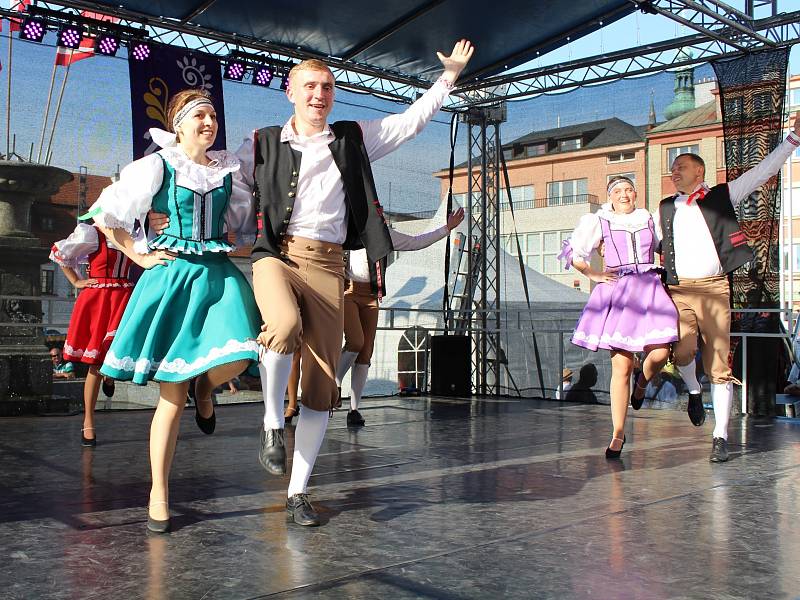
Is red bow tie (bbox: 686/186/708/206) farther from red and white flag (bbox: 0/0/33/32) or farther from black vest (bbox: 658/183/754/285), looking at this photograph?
red and white flag (bbox: 0/0/33/32)

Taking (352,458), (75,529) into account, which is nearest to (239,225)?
(75,529)

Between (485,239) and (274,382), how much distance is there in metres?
6.04

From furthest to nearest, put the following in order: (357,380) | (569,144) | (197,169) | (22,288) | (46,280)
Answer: (569,144) < (46,280) < (22,288) < (357,380) < (197,169)

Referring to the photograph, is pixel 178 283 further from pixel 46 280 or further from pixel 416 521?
pixel 46 280

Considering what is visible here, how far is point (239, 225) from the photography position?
2.75 m

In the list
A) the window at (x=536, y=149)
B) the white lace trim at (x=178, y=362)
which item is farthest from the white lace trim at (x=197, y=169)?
the window at (x=536, y=149)

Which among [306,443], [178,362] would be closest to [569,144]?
[306,443]

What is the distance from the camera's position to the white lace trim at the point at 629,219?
159 inches

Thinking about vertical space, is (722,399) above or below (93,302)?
below

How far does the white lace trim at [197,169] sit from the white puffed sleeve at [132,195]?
4 centimetres

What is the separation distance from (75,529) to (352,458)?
1724 millimetres

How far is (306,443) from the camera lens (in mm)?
2727

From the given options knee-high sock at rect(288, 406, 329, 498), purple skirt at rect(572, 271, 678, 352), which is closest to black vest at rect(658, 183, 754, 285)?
purple skirt at rect(572, 271, 678, 352)

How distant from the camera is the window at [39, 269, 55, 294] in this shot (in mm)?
6586
